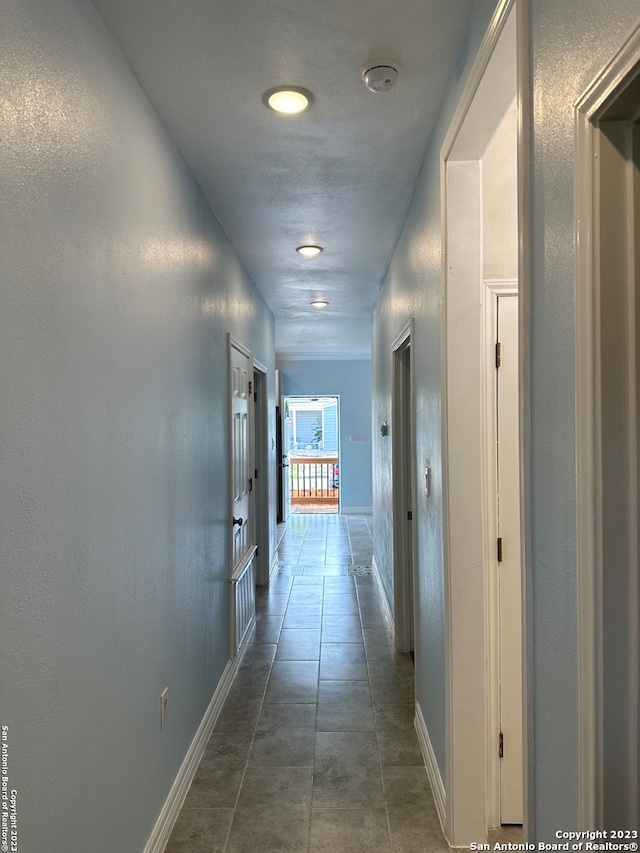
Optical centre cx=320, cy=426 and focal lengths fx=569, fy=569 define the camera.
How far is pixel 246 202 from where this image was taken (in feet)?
9.31

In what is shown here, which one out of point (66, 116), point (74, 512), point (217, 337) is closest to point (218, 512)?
point (217, 337)

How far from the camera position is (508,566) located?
208cm

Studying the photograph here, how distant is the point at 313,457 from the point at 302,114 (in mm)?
10073

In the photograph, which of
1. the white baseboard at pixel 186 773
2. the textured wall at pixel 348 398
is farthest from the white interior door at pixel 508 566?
the textured wall at pixel 348 398

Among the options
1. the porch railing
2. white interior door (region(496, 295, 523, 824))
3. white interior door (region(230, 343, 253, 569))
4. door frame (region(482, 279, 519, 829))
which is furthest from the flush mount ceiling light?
the porch railing

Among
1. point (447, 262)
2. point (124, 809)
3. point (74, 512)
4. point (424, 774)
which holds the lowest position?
point (424, 774)

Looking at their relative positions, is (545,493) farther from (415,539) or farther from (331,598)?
(331,598)

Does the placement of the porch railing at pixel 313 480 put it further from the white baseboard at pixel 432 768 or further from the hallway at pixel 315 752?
the white baseboard at pixel 432 768

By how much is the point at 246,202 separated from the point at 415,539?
1.87m

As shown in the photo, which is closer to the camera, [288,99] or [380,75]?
[380,75]

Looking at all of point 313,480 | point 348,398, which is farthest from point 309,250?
point 313,480

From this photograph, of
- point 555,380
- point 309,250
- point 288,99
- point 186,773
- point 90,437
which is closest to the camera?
point 555,380

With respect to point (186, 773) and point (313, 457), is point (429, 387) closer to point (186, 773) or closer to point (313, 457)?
point (186, 773)

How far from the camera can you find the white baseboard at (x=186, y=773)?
191 cm
